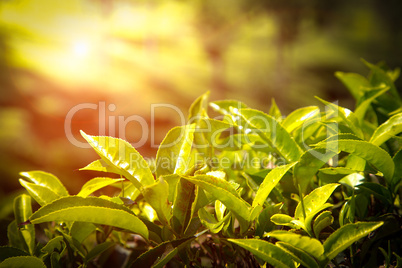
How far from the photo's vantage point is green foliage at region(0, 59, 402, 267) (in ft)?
1.48

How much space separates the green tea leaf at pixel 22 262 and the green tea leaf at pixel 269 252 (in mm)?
281

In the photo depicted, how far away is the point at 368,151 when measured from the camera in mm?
512

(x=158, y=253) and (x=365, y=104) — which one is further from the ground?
(x=365, y=104)

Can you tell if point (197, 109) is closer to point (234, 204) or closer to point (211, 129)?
point (211, 129)

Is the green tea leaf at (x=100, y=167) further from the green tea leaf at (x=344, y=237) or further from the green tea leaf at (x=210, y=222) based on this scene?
the green tea leaf at (x=344, y=237)

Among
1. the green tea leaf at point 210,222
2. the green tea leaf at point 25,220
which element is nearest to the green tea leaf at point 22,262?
the green tea leaf at point 25,220

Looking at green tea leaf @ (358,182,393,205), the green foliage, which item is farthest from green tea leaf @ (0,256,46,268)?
green tea leaf @ (358,182,393,205)

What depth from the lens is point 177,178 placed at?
1.68 feet

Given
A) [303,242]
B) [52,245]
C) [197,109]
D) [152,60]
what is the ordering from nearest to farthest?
[303,242], [52,245], [197,109], [152,60]

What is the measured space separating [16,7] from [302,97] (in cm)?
711

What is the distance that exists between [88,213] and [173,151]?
19 cm

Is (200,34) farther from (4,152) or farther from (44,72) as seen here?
(4,152)

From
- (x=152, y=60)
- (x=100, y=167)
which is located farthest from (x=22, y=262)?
(x=152, y=60)

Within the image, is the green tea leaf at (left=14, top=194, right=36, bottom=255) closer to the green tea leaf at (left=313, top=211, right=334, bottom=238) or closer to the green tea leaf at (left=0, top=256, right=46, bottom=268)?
the green tea leaf at (left=0, top=256, right=46, bottom=268)
